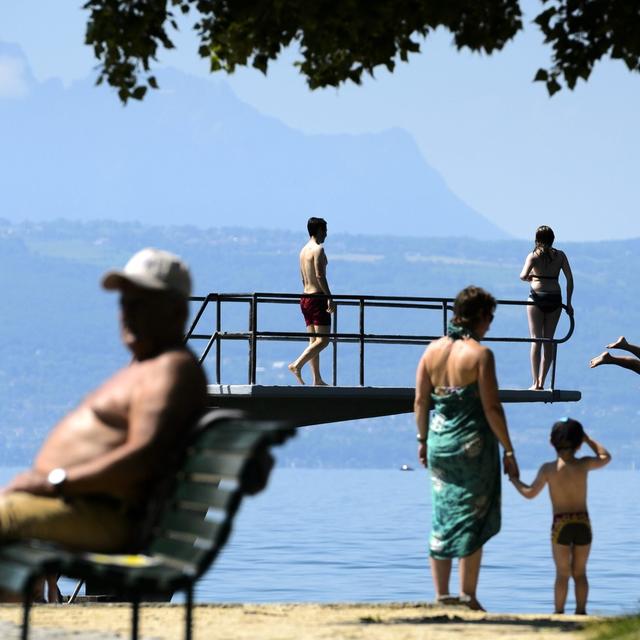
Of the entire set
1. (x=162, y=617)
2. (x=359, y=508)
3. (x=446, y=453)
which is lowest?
(x=359, y=508)

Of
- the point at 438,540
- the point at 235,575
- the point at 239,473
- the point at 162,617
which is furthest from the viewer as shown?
the point at 235,575

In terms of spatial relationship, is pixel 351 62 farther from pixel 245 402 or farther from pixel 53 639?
pixel 245 402

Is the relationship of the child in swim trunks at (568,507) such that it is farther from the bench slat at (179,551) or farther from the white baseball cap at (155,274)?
the bench slat at (179,551)

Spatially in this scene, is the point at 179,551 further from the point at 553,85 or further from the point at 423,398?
the point at 553,85

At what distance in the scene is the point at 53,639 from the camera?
9.34 metres

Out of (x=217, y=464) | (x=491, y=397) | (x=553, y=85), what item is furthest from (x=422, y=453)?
(x=217, y=464)

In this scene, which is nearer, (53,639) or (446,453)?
(53,639)

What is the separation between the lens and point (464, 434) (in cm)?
1145

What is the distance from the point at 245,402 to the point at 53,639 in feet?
35.4

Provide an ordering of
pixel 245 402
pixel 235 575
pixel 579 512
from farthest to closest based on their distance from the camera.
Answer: pixel 235 575 → pixel 245 402 → pixel 579 512

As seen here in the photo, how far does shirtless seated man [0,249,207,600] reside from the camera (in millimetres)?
6988

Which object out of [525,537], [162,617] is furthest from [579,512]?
[525,537]

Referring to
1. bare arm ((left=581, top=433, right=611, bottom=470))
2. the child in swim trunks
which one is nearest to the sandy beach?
the child in swim trunks

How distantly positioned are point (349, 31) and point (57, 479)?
436 cm
